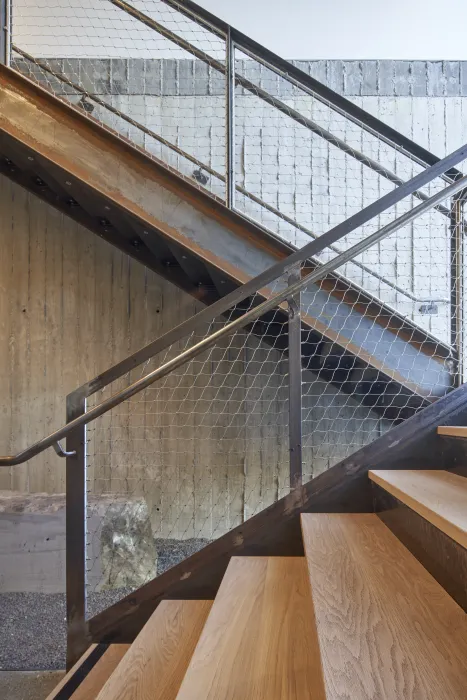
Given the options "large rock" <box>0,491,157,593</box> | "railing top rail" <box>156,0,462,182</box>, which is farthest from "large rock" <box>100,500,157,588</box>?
"railing top rail" <box>156,0,462,182</box>

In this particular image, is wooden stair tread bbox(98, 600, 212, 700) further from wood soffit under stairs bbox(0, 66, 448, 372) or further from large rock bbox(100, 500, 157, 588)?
wood soffit under stairs bbox(0, 66, 448, 372)

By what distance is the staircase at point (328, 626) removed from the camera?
971 mm

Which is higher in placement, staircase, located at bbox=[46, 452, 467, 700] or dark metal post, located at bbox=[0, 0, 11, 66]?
dark metal post, located at bbox=[0, 0, 11, 66]

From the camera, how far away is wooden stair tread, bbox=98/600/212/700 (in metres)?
1.40

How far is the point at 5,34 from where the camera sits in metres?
2.90

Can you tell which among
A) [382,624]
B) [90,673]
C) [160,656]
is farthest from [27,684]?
[382,624]

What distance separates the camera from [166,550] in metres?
3.86

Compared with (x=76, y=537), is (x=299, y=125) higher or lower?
higher

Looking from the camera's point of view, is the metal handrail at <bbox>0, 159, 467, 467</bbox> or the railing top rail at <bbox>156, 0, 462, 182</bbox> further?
the railing top rail at <bbox>156, 0, 462, 182</bbox>

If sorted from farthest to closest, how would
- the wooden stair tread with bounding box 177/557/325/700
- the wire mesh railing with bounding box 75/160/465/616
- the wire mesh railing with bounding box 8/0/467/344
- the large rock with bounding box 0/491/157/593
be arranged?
1. the wire mesh railing with bounding box 8/0/467/344
2. the wire mesh railing with bounding box 75/160/465/616
3. the large rock with bounding box 0/491/157/593
4. the wooden stair tread with bounding box 177/557/325/700

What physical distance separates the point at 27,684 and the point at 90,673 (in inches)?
33.6

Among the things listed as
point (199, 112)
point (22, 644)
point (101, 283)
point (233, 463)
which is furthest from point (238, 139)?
point (22, 644)

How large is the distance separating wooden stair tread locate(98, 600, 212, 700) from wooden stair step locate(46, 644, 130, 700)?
6.4 inches

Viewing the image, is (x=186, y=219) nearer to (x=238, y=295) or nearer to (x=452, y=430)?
(x=238, y=295)
